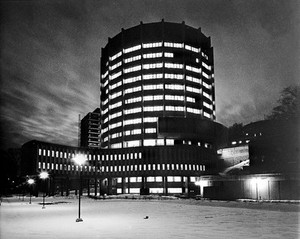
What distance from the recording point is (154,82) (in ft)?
435

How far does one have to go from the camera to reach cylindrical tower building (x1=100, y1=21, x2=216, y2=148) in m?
132

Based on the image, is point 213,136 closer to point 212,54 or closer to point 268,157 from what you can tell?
point 212,54

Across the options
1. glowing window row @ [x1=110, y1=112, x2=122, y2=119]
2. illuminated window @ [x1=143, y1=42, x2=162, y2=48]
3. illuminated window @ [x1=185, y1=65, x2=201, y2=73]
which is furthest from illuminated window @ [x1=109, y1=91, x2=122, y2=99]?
illuminated window @ [x1=185, y1=65, x2=201, y2=73]

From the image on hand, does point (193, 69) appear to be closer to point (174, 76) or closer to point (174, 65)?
point (174, 65)

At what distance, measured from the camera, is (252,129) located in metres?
136

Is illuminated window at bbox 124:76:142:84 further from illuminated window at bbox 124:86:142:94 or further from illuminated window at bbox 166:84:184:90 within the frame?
illuminated window at bbox 166:84:184:90

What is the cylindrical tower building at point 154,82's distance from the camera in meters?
132

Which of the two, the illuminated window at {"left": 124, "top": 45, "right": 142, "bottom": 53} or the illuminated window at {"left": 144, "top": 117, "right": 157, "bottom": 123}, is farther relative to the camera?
the illuminated window at {"left": 124, "top": 45, "right": 142, "bottom": 53}

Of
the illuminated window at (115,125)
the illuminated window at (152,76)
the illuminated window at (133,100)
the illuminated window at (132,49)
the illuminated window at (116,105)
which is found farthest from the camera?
the illuminated window at (116,105)

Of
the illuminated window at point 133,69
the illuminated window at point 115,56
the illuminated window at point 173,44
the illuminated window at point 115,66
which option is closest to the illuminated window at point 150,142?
the illuminated window at point 133,69

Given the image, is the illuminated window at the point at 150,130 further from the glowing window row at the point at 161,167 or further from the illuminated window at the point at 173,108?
the glowing window row at the point at 161,167

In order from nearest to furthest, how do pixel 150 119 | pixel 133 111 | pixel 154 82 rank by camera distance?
pixel 150 119, pixel 154 82, pixel 133 111

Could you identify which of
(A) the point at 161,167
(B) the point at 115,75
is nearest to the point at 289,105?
(A) the point at 161,167

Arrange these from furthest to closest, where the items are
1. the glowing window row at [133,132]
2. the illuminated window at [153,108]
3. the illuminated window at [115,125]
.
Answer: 1. the illuminated window at [115,125]
2. the glowing window row at [133,132]
3. the illuminated window at [153,108]
